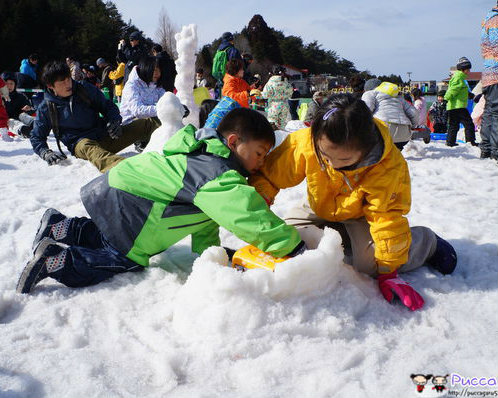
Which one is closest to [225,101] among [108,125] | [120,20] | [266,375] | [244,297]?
[108,125]

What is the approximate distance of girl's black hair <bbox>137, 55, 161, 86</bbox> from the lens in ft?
16.8

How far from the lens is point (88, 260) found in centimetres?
191

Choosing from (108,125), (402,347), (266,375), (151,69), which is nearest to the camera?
(266,375)

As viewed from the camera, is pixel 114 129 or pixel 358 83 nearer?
pixel 114 129

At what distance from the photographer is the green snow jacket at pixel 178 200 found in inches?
65.4

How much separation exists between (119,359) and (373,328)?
2.95 ft

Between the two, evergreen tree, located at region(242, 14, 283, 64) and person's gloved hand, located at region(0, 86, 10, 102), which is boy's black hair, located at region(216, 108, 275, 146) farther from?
evergreen tree, located at region(242, 14, 283, 64)

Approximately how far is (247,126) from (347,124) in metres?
0.46

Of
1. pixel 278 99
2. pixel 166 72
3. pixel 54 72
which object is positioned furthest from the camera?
pixel 278 99

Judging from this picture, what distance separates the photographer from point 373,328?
1597mm

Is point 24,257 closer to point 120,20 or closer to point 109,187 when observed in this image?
point 109,187

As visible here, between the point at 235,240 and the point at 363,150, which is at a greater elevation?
the point at 363,150

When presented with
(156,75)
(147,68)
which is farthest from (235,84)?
(147,68)

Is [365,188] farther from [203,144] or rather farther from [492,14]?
[492,14]
